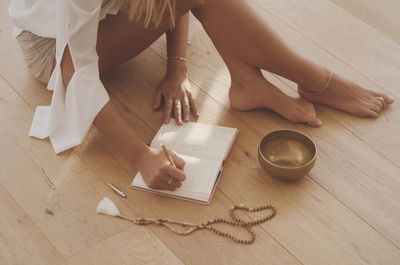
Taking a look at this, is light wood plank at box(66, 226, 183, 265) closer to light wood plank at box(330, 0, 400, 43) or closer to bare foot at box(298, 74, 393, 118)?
bare foot at box(298, 74, 393, 118)

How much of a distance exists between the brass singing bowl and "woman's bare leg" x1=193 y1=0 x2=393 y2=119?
14cm

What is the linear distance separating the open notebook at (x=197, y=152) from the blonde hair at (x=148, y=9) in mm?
324

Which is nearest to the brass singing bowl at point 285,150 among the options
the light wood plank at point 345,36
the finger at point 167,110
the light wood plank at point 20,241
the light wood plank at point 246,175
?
the light wood plank at point 246,175

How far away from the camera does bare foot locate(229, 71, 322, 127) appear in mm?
1986

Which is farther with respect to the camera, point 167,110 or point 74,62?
point 167,110

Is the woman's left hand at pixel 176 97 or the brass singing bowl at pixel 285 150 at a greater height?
the brass singing bowl at pixel 285 150

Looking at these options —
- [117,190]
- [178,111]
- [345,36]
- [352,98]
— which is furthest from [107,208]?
[345,36]

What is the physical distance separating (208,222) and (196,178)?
0.48 ft

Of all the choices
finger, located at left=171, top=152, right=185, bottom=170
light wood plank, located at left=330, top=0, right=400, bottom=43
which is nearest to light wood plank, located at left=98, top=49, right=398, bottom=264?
finger, located at left=171, top=152, right=185, bottom=170

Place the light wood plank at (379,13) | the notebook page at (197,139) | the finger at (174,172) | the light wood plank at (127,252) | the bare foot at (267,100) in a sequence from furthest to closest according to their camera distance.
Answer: the light wood plank at (379,13) → the bare foot at (267,100) → the notebook page at (197,139) → the finger at (174,172) → the light wood plank at (127,252)

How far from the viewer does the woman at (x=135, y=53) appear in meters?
1.78

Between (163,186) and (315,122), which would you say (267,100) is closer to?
(315,122)

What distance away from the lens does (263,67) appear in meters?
2.02

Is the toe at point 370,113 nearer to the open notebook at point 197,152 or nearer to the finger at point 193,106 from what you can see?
the open notebook at point 197,152
